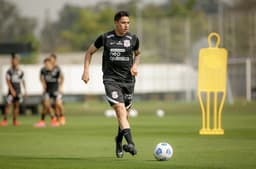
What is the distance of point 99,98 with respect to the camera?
2793 inches

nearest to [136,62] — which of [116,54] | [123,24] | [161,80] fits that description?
[116,54]

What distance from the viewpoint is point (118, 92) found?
16938 millimetres

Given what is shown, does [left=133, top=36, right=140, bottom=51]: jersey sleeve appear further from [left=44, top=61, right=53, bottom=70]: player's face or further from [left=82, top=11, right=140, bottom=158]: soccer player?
[left=44, top=61, right=53, bottom=70]: player's face

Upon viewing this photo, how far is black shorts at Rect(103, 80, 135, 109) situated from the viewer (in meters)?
16.9

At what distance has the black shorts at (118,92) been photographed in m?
16.9

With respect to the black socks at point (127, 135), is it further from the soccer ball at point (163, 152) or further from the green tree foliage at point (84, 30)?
the green tree foliage at point (84, 30)

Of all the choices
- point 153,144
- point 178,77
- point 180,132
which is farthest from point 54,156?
point 178,77

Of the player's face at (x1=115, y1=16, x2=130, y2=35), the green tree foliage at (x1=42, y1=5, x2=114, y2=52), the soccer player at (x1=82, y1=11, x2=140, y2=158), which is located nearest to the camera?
the player's face at (x1=115, y1=16, x2=130, y2=35)

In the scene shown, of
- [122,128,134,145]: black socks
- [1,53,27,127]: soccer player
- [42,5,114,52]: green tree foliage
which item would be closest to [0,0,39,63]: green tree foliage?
[42,5,114,52]: green tree foliage

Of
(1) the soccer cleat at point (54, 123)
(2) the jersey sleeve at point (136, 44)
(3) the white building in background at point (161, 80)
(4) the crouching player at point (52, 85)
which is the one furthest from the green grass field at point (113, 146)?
(3) the white building in background at point (161, 80)

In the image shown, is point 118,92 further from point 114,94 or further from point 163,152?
point 163,152

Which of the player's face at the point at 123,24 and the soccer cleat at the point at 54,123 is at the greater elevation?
the player's face at the point at 123,24

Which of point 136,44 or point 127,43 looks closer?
point 127,43

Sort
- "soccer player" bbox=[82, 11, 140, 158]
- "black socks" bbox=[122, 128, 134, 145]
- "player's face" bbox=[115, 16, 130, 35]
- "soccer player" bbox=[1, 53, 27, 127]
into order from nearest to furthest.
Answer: "black socks" bbox=[122, 128, 134, 145], "player's face" bbox=[115, 16, 130, 35], "soccer player" bbox=[82, 11, 140, 158], "soccer player" bbox=[1, 53, 27, 127]
